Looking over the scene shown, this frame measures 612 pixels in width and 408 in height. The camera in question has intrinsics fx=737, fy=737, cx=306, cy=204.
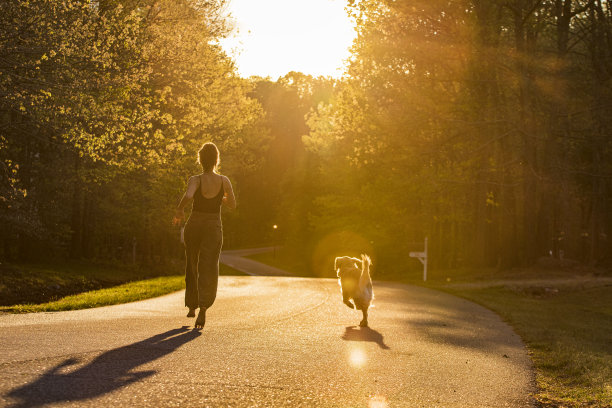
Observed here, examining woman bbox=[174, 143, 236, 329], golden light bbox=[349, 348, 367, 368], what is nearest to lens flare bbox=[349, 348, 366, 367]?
golden light bbox=[349, 348, 367, 368]

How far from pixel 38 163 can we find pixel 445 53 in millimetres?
15496

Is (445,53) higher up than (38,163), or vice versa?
(445,53)

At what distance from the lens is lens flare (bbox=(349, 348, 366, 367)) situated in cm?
770

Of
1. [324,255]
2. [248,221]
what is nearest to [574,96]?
[324,255]

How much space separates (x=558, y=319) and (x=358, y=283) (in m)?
8.66

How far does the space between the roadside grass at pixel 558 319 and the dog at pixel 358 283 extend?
253cm

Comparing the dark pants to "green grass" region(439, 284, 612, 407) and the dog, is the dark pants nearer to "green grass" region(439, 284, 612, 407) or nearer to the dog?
the dog

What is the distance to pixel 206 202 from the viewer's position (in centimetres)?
920

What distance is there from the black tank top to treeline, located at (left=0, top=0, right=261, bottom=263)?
24.7ft

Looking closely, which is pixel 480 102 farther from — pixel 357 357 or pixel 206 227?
pixel 357 357

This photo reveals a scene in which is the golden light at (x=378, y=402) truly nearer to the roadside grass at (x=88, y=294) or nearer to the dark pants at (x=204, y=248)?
the dark pants at (x=204, y=248)

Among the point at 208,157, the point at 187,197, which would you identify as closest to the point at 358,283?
the point at 208,157

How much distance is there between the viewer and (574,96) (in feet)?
114

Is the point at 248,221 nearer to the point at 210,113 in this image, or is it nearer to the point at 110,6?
the point at 210,113
